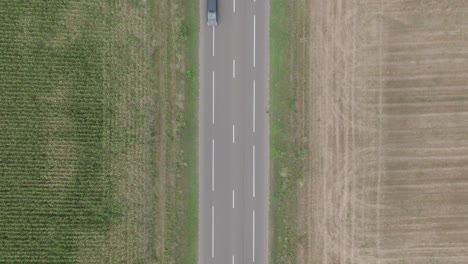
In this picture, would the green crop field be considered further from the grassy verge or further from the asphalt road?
the grassy verge

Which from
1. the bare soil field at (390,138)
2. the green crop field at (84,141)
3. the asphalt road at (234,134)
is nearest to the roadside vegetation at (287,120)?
the asphalt road at (234,134)

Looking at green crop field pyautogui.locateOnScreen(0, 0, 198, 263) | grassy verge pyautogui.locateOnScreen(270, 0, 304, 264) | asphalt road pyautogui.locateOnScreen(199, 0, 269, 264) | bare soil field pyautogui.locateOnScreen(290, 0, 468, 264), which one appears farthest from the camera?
asphalt road pyautogui.locateOnScreen(199, 0, 269, 264)

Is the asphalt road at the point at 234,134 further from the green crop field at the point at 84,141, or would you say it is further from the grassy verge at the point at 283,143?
the green crop field at the point at 84,141

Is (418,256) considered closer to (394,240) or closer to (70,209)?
(394,240)

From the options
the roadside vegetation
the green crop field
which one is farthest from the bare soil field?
the green crop field

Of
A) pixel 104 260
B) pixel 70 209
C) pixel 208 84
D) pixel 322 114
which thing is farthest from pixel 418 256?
pixel 70 209

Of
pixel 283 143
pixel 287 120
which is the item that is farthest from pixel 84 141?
pixel 287 120
